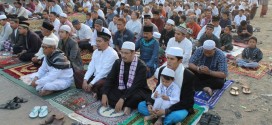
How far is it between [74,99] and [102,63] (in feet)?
2.45

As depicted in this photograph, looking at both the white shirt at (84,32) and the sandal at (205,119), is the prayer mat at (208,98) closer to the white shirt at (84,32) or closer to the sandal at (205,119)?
the sandal at (205,119)

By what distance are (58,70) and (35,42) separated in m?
2.08

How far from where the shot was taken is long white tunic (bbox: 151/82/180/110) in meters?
3.36

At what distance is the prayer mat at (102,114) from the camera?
12.0ft

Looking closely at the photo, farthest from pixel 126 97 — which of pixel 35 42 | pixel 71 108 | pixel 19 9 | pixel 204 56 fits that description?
pixel 19 9

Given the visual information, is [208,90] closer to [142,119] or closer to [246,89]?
[246,89]

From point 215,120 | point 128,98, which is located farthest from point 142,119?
point 215,120

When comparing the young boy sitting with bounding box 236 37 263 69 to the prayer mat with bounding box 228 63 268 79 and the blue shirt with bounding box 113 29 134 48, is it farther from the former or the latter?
the blue shirt with bounding box 113 29 134 48

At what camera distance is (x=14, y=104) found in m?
4.09

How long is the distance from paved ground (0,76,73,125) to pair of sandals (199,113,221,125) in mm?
1817

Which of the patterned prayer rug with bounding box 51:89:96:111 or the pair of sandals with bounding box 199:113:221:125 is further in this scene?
the patterned prayer rug with bounding box 51:89:96:111

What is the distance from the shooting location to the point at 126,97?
12.6ft

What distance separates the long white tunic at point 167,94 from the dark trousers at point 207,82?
1.34 metres

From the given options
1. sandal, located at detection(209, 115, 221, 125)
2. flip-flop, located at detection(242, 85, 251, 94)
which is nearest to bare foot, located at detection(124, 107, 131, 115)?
sandal, located at detection(209, 115, 221, 125)
